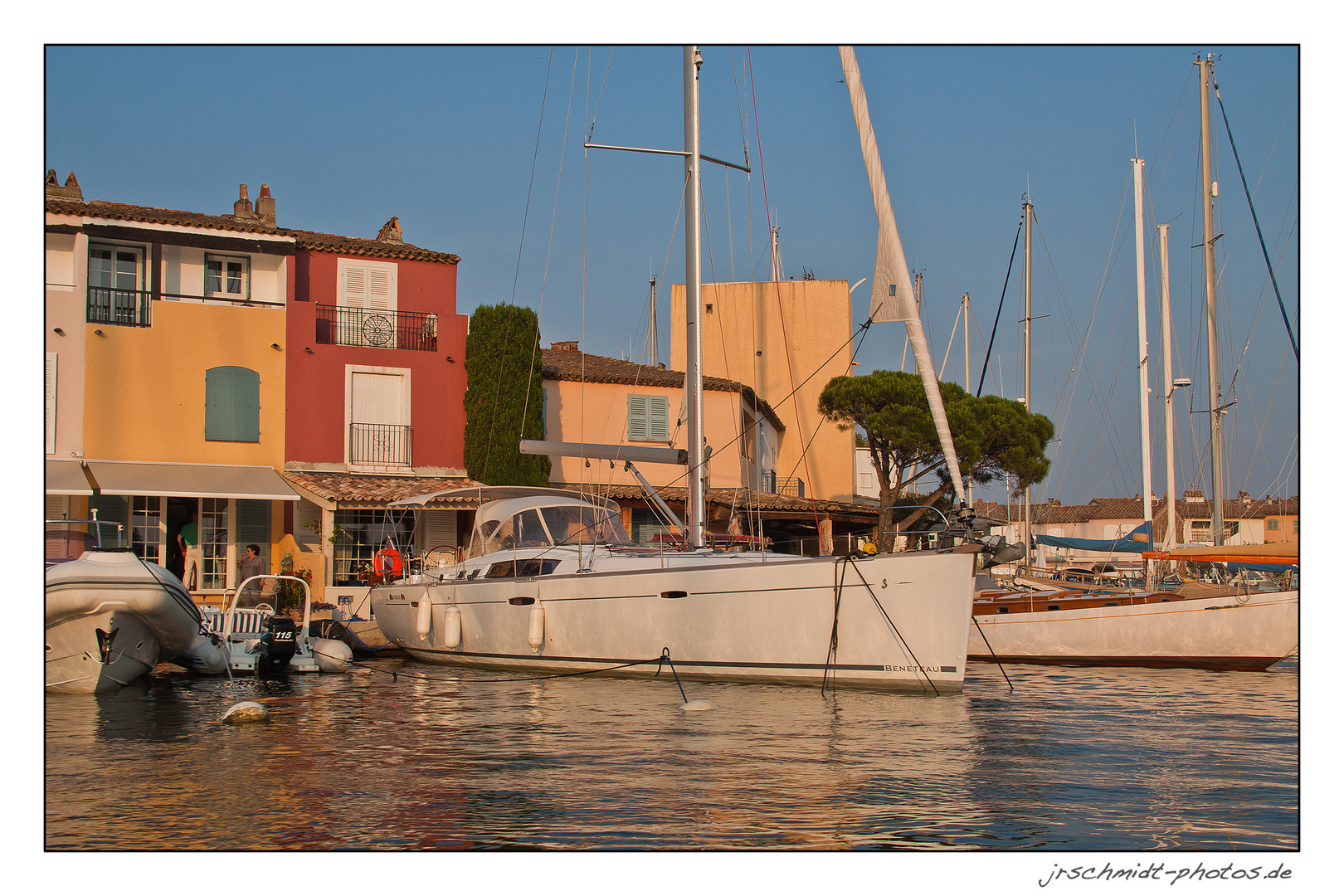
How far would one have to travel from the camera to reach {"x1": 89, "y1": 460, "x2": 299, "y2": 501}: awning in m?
19.9

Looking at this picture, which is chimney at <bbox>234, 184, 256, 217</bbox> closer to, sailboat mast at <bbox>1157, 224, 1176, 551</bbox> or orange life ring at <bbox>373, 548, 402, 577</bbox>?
orange life ring at <bbox>373, 548, 402, 577</bbox>

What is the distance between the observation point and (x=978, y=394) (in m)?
25.4

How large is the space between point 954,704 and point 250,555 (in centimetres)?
1376

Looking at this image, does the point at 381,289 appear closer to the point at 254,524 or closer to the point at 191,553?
the point at 254,524

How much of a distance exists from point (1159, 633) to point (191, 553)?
17.3 metres

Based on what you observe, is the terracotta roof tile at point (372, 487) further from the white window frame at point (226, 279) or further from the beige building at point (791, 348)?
the beige building at point (791, 348)

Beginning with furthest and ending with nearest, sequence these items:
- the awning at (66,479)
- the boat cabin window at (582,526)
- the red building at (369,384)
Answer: the red building at (369,384) < the awning at (66,479) < the boat cabin window at (582,526)

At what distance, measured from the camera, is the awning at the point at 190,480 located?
19.9 metres

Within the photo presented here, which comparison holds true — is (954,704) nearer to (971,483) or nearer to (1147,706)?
(1147,706)

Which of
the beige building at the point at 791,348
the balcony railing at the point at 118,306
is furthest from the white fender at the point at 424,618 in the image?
the beige building at the point at 791,348

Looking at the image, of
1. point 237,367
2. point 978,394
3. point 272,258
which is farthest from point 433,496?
point 978,394

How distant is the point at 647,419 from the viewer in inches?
1089

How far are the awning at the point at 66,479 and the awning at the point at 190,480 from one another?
0.25 meters

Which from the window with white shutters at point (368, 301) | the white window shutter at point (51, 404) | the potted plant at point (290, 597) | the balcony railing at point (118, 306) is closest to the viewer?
the potted plant at point (290, 597)
